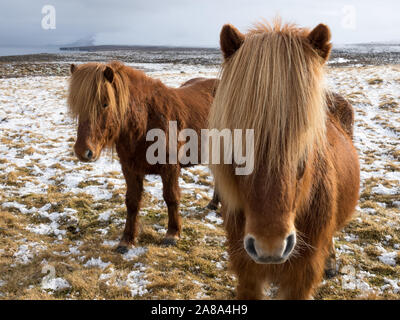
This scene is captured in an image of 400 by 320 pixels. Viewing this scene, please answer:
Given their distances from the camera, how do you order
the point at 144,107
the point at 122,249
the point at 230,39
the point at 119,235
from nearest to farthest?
the point at 230,39 → the point at 144,107 → the point at 122,249 → the point at 119,235

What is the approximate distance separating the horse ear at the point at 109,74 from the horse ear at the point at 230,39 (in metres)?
1.88

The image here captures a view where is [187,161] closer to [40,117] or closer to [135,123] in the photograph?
[135,123]

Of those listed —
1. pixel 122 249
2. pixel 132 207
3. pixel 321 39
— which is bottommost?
pixel 122 249

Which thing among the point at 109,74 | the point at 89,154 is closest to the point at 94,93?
the point at 109,74

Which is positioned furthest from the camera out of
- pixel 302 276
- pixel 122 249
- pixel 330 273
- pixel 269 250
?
pixel 122 249

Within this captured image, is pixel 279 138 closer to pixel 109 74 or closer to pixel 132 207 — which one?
pixel 109 74

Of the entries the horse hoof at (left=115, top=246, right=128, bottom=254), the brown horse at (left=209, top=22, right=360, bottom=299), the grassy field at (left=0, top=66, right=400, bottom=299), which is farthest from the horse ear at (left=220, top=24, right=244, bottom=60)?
the horse hoof at (left=115, top=246, right=128, bottom=254)

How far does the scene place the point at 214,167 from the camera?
184cm

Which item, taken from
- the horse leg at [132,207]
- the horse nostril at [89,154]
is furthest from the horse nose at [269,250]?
the horse leg at [132,207]

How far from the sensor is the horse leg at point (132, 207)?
394cm

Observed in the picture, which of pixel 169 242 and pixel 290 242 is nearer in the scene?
pixel 290 242

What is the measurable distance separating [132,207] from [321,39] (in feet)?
10.8

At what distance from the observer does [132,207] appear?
13.3ft

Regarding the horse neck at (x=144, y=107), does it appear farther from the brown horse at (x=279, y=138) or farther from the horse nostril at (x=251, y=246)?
the horse nostril at (x=251, y=246)
